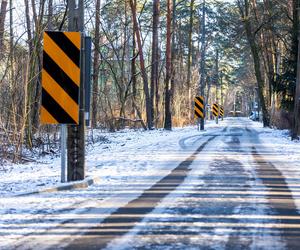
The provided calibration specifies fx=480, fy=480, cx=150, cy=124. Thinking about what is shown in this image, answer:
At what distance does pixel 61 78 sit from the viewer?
813cm

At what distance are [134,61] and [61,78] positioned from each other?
23269mm

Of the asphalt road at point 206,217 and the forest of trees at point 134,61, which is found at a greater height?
the forest of trees at point 134,61

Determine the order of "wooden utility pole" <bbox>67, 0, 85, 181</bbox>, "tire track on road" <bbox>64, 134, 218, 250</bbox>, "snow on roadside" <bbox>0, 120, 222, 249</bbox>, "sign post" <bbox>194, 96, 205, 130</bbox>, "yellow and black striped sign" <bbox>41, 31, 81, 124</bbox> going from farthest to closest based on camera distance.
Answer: "sign post" <bbox>194, 96, 205, 130</bbox>
"wooden utility pole" <bbox>67, 0, 85, 181</bbox>
"yellow and black striped sign" <bbox>41, 31, 81, 124</bbox>
"snow on roadside" <bbox>0, 120, 222, 249</bbox>
"tire track on road" <bbox>64, 134, 218, 250</bbox>

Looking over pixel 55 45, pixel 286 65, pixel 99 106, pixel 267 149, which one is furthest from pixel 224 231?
pixel 99 106

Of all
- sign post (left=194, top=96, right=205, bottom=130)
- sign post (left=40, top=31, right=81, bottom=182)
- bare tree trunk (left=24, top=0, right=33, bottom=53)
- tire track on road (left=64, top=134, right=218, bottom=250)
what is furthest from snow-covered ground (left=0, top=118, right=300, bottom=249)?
sign post (left=194, top=96, right=205, bottom=130)

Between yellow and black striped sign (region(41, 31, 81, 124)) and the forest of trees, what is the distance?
10.5 ft

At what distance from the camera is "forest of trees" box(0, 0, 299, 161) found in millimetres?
12266

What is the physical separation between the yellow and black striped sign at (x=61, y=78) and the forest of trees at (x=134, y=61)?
319 cm

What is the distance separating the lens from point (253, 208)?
6.67 m

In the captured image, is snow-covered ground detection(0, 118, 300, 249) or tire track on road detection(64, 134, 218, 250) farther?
snow-covered ground detection(0, 118, 300, 249)

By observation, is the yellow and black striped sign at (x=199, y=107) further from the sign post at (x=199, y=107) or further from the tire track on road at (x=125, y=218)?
the tire track on road at (x=125, y=218)

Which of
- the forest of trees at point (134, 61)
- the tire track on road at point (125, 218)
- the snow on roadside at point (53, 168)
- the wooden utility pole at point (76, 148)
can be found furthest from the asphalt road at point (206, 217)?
the forest of trees at point (134, 61)

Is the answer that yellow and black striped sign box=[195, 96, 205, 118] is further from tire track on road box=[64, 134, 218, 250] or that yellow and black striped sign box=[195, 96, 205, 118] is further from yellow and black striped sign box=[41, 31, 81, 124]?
yellow and black striped sign box=[41, 31, 81, 124]

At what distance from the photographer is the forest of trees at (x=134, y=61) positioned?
12.3m
